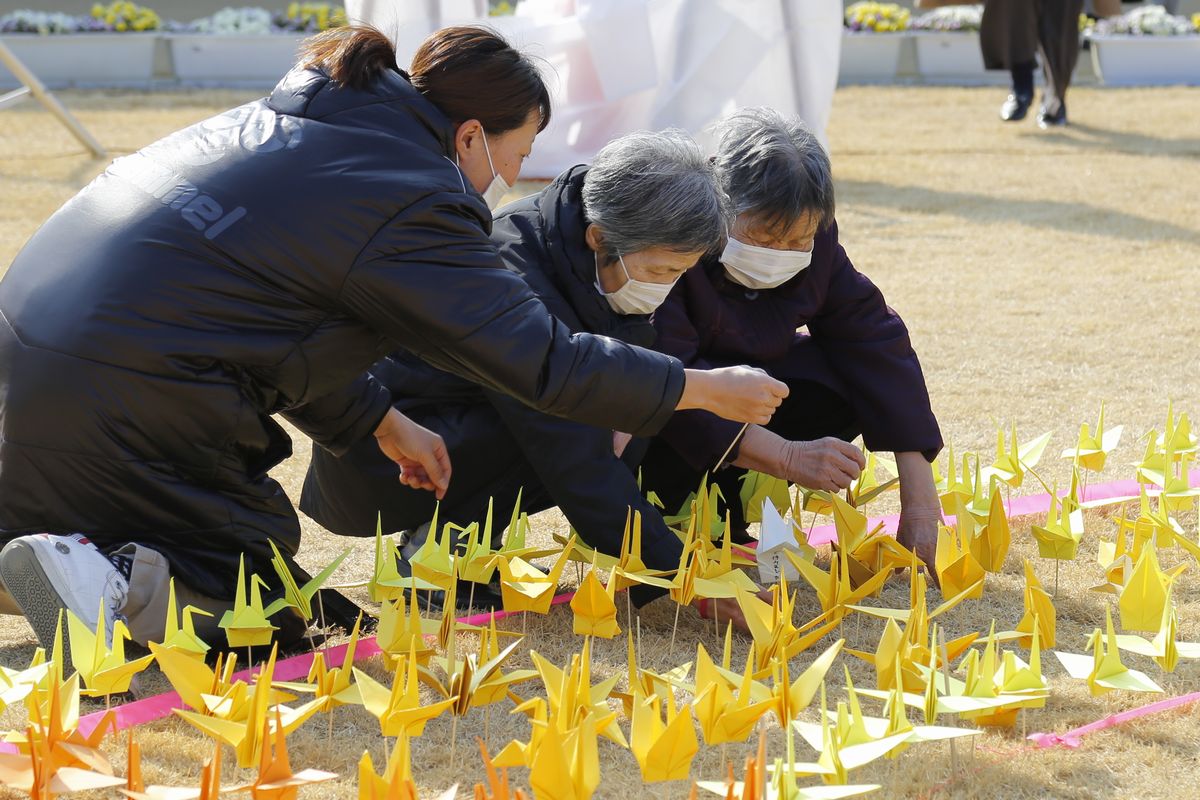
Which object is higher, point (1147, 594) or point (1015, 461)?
point (1147, 594)

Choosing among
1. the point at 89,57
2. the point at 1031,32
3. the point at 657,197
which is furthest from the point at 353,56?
the point at 89,57

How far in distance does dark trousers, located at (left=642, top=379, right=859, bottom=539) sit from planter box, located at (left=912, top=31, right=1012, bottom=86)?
935 centimetres

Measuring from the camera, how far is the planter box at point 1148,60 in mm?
11016

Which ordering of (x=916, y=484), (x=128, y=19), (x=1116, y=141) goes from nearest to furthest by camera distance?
(x=916, y=484) → (x=1116, y=141) → (x=128, y=19)

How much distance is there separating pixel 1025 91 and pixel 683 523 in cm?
727

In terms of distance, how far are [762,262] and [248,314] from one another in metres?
0.89

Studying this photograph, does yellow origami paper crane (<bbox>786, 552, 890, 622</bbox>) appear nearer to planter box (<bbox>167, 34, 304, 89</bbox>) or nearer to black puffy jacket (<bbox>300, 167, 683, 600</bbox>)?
black puffy jacket (<bbox>300, 167, 683, 600</bbox>)

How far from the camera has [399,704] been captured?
1.71m

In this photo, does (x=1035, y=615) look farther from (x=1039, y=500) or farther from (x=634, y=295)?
Result: (x=1039, y=500)

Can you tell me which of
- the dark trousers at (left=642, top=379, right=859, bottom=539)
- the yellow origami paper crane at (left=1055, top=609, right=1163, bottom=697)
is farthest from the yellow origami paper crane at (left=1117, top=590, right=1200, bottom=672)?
the dark trousers at (left=642, top=379, right=859, bottom=539)

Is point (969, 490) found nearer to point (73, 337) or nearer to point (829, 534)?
point (829, 534)

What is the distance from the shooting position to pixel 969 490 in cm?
268

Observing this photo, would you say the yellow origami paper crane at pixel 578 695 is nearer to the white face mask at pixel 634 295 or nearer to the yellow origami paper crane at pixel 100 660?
the yellow origami paper crane at pixel 100 660

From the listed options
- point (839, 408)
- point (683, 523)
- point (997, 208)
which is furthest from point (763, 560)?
point (997, 208)
